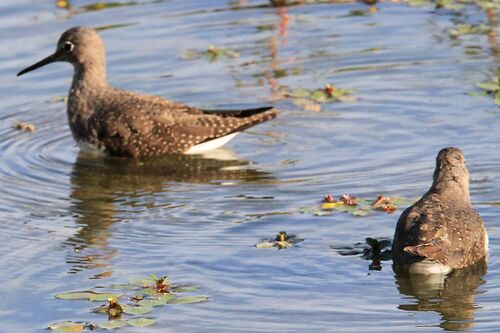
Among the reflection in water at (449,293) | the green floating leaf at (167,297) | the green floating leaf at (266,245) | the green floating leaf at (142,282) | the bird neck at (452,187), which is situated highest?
the bird neck at (452,187)

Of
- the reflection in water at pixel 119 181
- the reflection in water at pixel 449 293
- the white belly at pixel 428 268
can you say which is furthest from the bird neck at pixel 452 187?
the reflection in water at pixel 119 181

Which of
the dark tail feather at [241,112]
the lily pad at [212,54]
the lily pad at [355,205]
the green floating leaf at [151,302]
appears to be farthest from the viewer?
the lily pad at [212,54]

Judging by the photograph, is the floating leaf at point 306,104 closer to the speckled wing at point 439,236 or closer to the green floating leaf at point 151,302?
the speckled wing at point 439,236

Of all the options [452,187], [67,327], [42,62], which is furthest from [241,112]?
[67,327]

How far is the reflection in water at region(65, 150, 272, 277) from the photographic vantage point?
11551 mm

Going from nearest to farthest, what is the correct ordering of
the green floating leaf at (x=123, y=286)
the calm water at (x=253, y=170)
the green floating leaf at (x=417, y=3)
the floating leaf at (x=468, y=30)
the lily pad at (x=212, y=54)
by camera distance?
the calm water at (x=253, y=170) → the green floating leaf at (x=123, y=286) → the lily pad at (x=212, y=54) → the floating leaf at (x=468, y=30) → the green floating leaf at (x=417, y=3)

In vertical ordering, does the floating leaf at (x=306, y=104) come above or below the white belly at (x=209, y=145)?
above

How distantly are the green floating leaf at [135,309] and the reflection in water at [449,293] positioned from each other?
179 centimetres

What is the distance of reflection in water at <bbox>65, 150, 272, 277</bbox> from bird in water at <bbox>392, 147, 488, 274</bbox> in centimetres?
239

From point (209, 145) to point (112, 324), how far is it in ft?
17.3

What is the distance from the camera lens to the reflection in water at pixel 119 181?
1155cm

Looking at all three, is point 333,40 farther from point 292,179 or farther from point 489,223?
point 489,223

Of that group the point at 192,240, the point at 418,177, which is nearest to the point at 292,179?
the point at 418,177

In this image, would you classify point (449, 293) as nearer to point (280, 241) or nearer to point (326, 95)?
point (280, 241)
